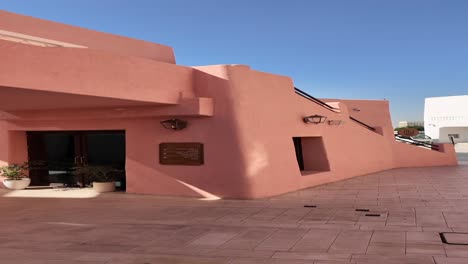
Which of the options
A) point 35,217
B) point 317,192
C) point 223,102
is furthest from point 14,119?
point 317,192

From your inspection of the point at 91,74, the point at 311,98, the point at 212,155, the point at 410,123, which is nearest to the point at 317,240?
the point at 212,155

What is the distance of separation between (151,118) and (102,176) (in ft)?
8.21

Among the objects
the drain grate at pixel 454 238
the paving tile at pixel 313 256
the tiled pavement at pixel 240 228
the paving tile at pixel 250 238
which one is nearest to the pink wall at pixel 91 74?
the tiled pavement at pixel 240 228

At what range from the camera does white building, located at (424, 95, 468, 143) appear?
4803 centimetres

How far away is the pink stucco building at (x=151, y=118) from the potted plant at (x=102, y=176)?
1.52 ft

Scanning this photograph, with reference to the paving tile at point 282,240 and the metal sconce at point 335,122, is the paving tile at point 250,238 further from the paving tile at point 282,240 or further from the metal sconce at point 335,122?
the metal sconce at point 335,122

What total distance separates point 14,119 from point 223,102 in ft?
21.7

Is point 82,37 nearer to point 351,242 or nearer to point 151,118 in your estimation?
point 151,118

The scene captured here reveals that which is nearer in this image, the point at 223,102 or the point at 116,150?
the point at 223,102

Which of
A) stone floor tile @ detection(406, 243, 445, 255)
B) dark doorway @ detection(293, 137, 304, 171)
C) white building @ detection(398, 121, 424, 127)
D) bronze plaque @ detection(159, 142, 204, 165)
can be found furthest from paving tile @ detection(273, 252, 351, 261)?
white building @ detection(398, 121, 424, 127)

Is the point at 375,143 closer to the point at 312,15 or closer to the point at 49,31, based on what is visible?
the point at 312,15

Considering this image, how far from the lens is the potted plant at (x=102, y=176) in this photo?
12.3 metres

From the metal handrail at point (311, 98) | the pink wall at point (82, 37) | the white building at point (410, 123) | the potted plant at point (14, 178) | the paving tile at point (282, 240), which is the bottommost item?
the paving tile at point (282, 240)

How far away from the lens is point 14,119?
42.5 ft
